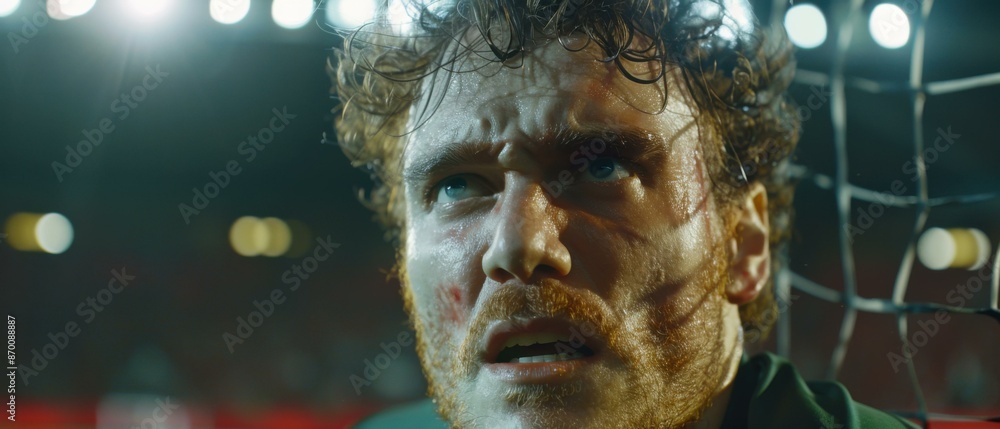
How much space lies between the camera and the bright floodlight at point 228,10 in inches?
104

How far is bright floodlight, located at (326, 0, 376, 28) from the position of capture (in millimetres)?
1606

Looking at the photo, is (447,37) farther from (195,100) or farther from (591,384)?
(195,100)

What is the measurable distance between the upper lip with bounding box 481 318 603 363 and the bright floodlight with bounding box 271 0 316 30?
1.69 meters

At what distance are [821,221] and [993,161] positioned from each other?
147 centimetres

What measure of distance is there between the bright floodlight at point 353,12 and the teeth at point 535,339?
0.73m

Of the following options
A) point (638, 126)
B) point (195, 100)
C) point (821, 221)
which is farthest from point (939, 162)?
point (195, 100)

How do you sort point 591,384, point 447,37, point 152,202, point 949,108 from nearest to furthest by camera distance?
1. point 591,384
2. point 447,37
3. point 949,108
4. point 152,202

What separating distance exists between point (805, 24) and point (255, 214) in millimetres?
3436

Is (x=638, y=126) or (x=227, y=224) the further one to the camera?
(x=227, y=224)

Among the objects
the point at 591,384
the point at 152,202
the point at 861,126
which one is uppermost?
the point at 152,202

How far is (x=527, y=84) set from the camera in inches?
49.6

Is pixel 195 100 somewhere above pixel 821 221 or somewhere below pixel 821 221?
above

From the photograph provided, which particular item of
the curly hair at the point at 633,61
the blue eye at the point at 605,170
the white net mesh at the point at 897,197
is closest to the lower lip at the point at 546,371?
the blue eye at the point at 605,170

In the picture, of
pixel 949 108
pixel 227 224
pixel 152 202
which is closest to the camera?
pixel 949 108
